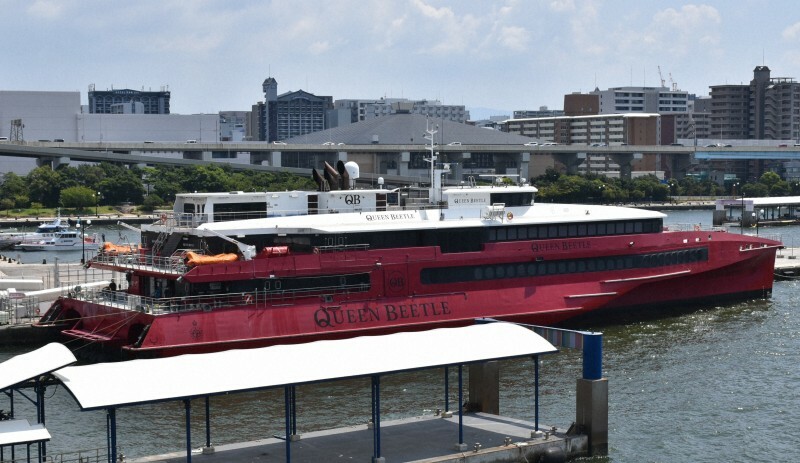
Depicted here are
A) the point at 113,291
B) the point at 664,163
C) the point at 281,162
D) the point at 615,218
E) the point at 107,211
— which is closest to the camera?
the point at 113,291

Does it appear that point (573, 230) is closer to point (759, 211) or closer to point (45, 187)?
point (759, 211)

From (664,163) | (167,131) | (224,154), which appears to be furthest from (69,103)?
(664,163)

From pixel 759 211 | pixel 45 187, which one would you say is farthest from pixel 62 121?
pixel 759 211

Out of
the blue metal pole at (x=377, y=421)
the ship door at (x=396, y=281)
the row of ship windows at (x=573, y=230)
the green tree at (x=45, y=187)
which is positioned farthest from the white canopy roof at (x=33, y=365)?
the green tree at (x=45, y=187)

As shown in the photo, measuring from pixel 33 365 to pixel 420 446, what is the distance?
8.77 m

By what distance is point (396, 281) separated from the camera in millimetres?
41406

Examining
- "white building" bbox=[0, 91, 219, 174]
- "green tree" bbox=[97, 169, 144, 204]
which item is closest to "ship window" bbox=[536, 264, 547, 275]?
"green tree" bbox=[97, 169, 144, 204]

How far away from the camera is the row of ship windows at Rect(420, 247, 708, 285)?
42.7m

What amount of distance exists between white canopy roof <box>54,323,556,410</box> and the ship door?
12.8m

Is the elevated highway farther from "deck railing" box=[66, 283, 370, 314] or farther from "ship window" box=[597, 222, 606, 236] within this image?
"deck railing" box=[66, 283, 370, 314]

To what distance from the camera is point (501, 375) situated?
37.7m

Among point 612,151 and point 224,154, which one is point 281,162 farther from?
point 612,151

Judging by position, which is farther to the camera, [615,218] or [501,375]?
[615,218]

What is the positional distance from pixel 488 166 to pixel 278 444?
398 ft
